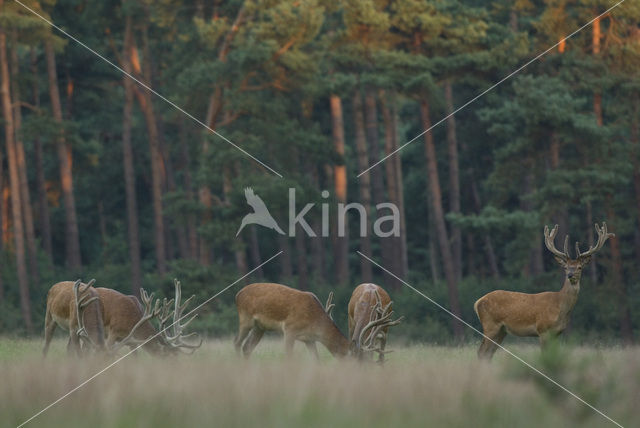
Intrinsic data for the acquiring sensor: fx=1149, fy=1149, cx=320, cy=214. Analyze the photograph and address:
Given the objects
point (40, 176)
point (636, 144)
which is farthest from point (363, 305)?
point (40, 176)

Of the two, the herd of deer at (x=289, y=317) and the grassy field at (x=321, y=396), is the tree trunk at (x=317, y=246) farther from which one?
the grassy field at (x=321, y=396)

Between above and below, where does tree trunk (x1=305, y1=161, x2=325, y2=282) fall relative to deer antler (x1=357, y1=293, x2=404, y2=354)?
below

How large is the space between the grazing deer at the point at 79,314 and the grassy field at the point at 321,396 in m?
1.25

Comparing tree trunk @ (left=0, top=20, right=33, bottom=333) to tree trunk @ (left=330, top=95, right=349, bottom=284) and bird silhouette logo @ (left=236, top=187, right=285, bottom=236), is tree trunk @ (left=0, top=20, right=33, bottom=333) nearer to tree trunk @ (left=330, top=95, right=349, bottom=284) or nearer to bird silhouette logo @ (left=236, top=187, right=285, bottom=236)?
bird silhouette logo @ (left=236, top=187, right=285, bottom=236)

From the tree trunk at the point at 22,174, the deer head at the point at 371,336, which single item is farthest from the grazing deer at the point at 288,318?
the tree trunk at the point at 22,174

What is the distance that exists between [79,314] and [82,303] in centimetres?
25

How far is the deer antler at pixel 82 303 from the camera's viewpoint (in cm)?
1172

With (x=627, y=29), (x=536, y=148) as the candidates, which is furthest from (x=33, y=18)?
(x=627, y=29)

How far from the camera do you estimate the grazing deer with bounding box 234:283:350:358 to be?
13.1m

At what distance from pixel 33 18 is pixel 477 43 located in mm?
11221

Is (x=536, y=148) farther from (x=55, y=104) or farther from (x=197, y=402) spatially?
(x=197, y=402)

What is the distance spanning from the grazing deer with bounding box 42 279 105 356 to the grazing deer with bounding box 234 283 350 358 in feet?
7.57

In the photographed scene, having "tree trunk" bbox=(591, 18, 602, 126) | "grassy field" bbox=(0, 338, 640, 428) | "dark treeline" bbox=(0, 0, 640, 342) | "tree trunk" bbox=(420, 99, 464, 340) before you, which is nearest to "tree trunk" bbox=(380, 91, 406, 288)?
"dark treeline" bbox=(0, 0, 640, 342)

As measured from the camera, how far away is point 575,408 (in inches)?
339
